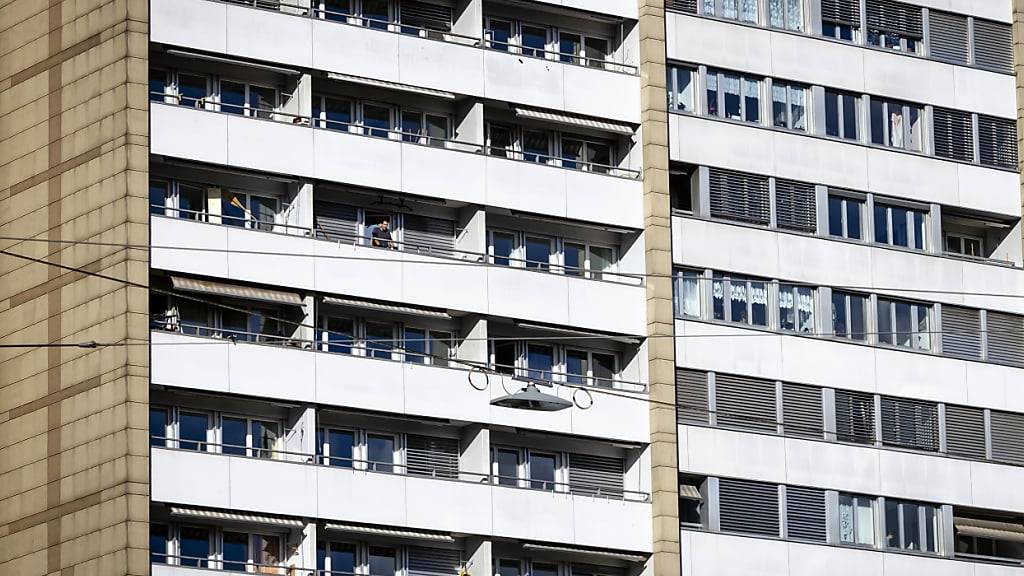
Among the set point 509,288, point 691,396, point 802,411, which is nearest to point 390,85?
point 509,288

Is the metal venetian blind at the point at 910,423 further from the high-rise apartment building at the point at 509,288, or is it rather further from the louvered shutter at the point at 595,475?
the louvered shutter at the point at 595,475

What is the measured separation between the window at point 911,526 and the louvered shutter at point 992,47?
12839 mm

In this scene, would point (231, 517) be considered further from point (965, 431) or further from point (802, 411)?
point (965, 431)

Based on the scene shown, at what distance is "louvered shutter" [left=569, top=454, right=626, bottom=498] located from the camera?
67.5 metres

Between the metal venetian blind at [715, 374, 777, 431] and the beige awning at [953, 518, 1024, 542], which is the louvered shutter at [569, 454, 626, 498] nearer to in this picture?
the metal venetian blind at [715, 374, 777, 431]

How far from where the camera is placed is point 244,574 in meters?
61.6

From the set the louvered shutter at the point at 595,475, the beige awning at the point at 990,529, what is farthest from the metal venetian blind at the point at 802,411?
the beige awning at the point at 990,529

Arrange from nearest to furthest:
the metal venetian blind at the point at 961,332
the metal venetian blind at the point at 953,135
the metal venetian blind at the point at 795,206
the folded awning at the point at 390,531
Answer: the folded awning at the point at 390,531 → the metal venetian blind at the point at 795,206 → the metal venetian blind at the point at 961,332 → the metal venetian blind at the point at 953,135

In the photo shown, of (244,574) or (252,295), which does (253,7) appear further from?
(244,574)

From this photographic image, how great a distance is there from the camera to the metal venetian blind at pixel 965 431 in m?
71.2

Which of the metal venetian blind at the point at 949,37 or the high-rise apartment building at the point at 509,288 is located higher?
the metal venetian blind at the point at 949,37

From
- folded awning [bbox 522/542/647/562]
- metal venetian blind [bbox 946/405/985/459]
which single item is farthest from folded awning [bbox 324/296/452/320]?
metal venetian blind [bbox 946/405/985/459]

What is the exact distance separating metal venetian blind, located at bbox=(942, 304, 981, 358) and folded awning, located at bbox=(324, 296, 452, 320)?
47.2 feet

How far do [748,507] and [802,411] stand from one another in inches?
125
